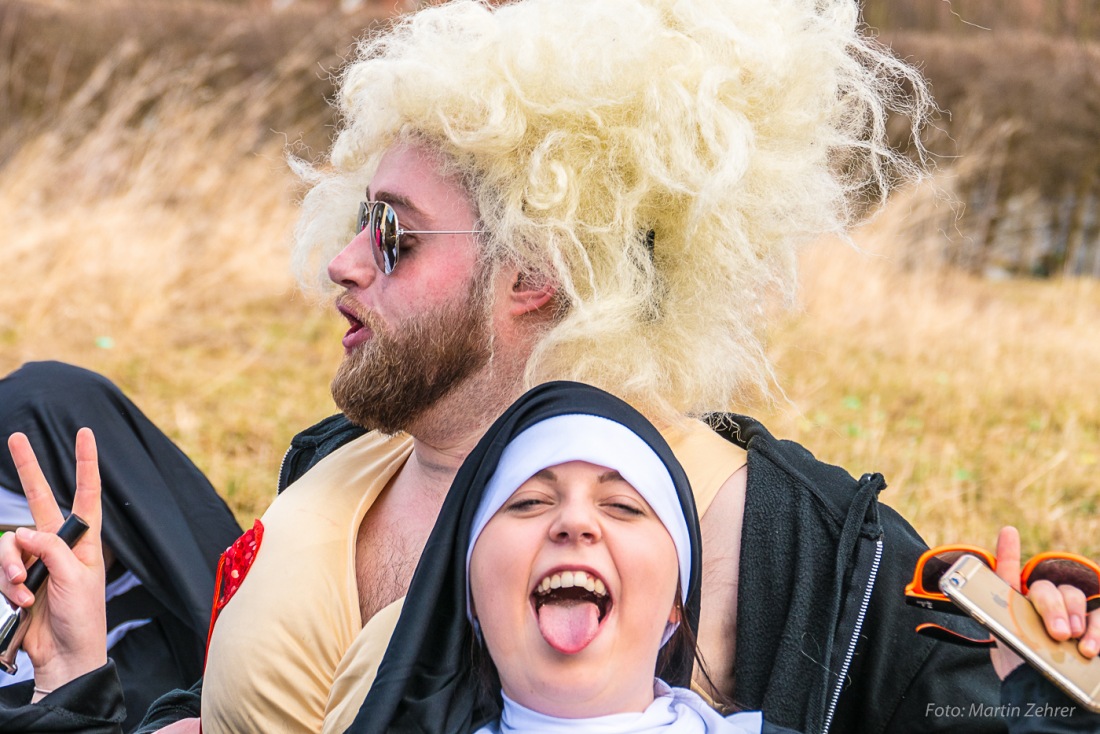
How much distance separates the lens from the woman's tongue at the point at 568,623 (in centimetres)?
191

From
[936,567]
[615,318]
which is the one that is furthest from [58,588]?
[936,567]

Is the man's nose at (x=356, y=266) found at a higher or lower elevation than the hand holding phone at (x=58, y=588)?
higher

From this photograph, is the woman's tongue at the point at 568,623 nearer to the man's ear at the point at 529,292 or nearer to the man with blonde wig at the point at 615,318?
the man with blonde wig at the point at 615,318

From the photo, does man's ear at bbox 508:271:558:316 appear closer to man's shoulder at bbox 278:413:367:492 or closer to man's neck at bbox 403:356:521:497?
man's neck at bbox 403:356:521:497

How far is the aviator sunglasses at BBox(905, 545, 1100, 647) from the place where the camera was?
1845mm

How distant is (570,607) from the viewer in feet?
6.40

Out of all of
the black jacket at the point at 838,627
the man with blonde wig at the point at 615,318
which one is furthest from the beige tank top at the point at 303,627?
the black jacket at the point at 838,627

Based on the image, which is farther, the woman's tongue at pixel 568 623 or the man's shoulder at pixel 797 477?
the man's shoulder at pixel 797 477

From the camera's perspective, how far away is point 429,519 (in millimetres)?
2602

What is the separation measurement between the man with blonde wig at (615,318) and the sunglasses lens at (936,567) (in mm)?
273

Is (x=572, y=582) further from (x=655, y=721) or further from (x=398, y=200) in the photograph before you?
(x=398, y=200)

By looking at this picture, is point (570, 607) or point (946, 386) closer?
point (570, 607)

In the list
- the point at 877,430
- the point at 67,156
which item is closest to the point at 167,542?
the point at 877,430

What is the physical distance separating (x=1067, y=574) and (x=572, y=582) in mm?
771
